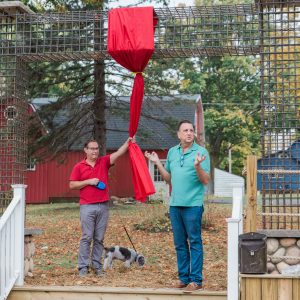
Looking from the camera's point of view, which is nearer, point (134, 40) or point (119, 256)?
point (134, 40)

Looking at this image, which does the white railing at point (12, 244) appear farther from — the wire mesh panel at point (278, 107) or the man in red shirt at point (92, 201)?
the wire mesh panel at point (278, 107)

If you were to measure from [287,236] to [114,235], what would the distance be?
19.7ft

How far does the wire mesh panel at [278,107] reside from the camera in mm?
6668

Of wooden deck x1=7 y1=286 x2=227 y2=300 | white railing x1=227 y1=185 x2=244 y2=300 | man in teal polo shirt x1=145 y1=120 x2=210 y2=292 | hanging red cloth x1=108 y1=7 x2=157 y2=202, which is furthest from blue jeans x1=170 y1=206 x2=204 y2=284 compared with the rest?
hanging red cloth x1=108 y1=7 x2=157 y2=202

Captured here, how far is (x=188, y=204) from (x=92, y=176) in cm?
148

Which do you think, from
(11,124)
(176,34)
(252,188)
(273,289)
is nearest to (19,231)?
(11,124)

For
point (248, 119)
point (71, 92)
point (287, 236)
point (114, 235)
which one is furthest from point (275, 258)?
point (248, 119)

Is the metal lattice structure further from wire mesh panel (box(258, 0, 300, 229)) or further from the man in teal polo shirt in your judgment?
the man in teal polo shirt

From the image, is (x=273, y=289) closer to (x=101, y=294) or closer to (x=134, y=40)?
A: (x=101, y=294)

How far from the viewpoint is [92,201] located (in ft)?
22.5

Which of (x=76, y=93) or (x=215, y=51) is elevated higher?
(x=76, y=93)

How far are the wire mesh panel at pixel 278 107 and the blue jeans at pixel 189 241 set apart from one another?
1.08 m

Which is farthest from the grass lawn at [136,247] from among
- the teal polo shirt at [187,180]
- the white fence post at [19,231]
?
the teal polo shirt at [187,180]

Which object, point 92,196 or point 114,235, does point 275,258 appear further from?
point 114,235
